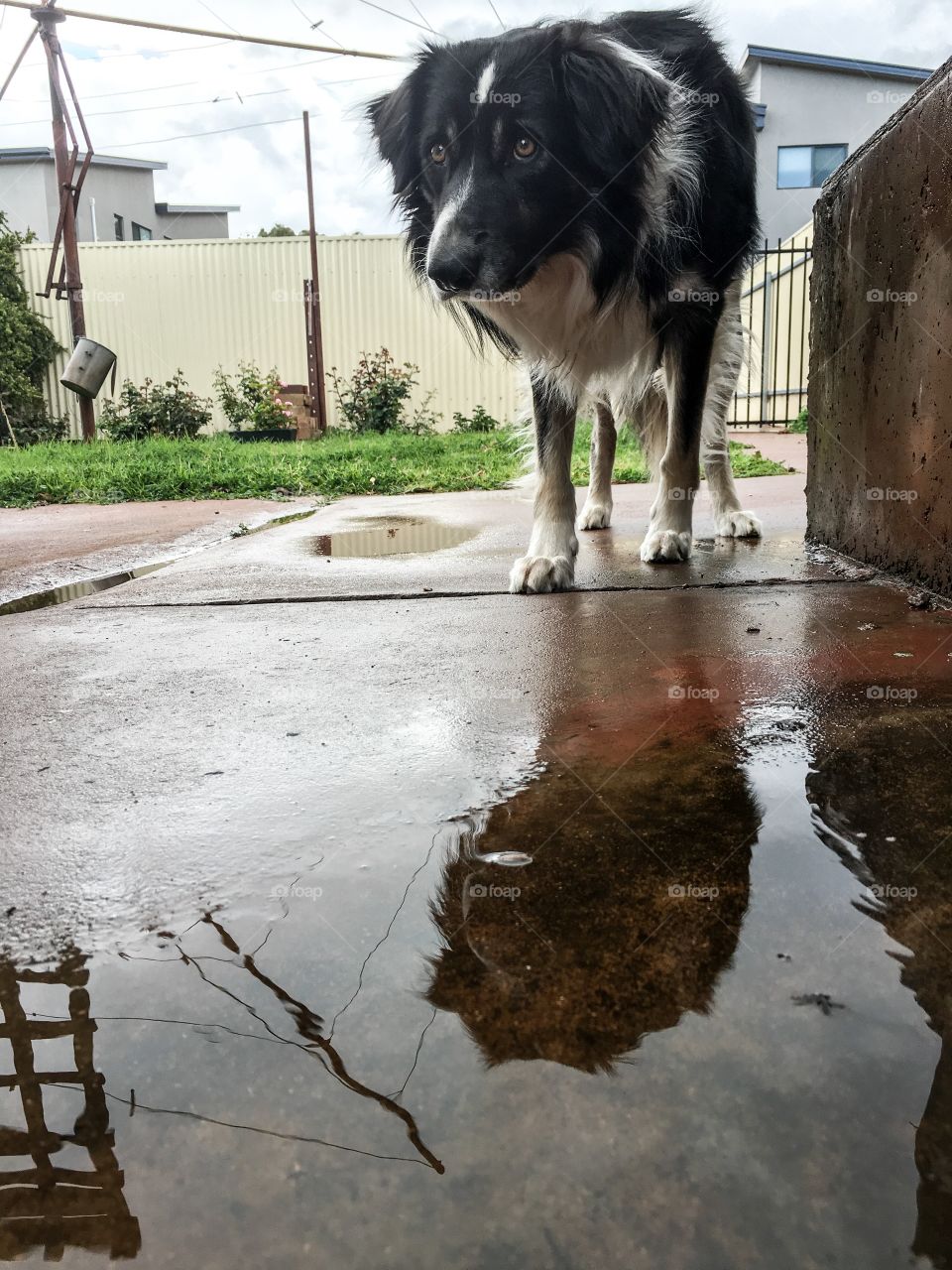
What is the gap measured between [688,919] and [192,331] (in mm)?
14327

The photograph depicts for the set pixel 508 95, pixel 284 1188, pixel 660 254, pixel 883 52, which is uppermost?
pixel 883 52

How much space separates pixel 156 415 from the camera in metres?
12.1

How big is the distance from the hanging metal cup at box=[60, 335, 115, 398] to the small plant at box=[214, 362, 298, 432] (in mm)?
1920

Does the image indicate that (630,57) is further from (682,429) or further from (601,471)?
(601,471)

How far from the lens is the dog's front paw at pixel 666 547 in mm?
2836

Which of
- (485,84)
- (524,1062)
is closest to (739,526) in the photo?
(485,84)

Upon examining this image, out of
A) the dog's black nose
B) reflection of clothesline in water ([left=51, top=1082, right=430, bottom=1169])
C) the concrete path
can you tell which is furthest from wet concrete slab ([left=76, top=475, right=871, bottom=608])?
the concrete path

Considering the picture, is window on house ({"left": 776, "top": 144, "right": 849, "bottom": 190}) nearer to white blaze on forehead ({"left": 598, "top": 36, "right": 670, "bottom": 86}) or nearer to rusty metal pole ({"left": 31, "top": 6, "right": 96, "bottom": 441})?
rusty metal pole ({"left": 31, "top": 6, "right": 96, "bottom": 441})

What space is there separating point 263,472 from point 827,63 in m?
16.2

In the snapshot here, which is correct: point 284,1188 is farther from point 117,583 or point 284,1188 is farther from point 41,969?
point 117,583

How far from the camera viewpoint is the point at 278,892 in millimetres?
914

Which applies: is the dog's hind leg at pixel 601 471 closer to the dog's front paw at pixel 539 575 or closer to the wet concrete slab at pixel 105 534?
the dog's front paw at pixel 539 575

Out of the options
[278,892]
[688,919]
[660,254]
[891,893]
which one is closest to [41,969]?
[278,892]

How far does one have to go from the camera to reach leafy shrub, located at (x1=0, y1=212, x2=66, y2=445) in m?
12.6
